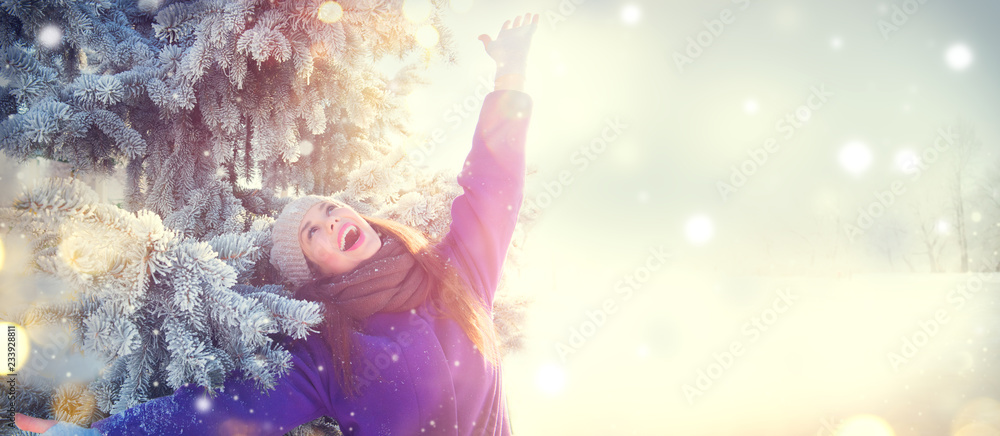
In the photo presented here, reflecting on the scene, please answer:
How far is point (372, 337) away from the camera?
4.96ft

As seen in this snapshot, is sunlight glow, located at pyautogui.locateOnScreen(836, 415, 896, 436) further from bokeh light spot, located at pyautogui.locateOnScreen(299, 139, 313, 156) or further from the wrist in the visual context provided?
bokeh light spot, located at pyautogui.locateOnScreen(299, 139, 313, 156)

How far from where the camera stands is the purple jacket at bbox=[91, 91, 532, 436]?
1080 mm

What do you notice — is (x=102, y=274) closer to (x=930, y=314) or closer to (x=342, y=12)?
(x=342, y=12)

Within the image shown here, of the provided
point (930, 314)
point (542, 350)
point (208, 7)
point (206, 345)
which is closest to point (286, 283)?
point (206, 345)

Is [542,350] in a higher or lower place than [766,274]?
lower

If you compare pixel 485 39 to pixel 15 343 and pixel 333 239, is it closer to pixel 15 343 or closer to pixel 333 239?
pixel 333 239

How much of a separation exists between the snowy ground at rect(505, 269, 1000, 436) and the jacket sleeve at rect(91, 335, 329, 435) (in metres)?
1.57

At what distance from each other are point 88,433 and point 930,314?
675 inches

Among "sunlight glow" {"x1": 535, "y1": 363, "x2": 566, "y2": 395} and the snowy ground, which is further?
"sunlight glow" {"x1": 535, "y1": 363, "x2": 566, "y2": 395}

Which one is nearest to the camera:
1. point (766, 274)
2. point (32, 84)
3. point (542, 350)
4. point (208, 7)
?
point (32, 84)

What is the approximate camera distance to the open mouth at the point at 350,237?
5.83 feet

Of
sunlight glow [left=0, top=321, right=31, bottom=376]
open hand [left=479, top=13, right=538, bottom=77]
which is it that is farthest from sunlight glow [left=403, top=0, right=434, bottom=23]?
sunlight glow [left=0, top=321, right=31, bottom=376]

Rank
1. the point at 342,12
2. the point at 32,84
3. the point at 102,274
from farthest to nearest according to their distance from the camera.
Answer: the point at 342,12
the point at 32,84
the point at 102,274

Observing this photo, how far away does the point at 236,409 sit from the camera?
112cm
